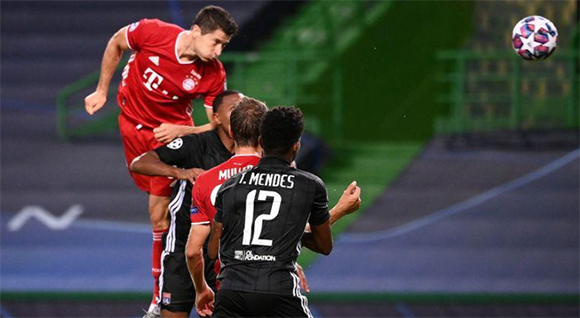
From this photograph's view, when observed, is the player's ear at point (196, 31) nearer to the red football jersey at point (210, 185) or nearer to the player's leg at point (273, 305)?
the red football jersey at point (210, 185)

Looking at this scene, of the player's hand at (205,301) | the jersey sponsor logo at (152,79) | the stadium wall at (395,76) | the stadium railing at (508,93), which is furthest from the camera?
the stadium wall at (395,76)

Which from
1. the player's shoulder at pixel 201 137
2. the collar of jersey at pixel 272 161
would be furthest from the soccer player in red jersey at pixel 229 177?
the player's shoulder at pixel 201 137

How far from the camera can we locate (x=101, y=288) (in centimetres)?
1099

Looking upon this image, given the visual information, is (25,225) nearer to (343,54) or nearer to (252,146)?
(343,54)

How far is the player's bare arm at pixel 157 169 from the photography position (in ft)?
21.5

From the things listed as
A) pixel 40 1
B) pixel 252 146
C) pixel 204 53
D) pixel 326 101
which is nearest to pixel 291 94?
pixel 326 101

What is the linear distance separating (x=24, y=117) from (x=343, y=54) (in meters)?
4.03

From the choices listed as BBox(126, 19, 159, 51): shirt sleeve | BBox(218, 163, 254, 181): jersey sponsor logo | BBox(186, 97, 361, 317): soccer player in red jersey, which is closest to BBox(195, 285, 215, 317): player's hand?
BBox(186, 97, 361, 317): soccer player in red jersey

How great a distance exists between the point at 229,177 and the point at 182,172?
0.81 meters

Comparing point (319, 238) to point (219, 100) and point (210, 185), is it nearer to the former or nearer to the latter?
point (210, 185)

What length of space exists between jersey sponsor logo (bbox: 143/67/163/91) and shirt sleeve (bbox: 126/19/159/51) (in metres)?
0.16

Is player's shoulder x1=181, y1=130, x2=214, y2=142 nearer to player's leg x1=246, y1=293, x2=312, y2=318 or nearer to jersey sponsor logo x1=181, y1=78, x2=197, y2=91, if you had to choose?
jersey sponsor logo x1=181, y1=78, x2=197, y2=91

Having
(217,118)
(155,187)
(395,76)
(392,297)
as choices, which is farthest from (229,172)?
(395,76)

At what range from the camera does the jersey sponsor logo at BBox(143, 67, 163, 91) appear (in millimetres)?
7023
